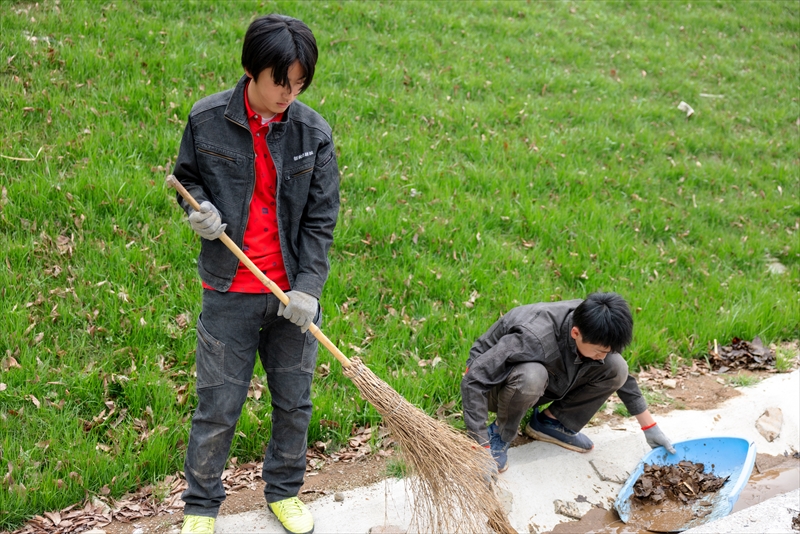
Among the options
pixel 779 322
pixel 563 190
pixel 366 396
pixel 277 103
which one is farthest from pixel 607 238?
pixel 277 103

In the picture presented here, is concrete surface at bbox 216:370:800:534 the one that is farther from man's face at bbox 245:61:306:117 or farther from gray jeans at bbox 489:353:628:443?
man's face at bbox 245:61:306:117

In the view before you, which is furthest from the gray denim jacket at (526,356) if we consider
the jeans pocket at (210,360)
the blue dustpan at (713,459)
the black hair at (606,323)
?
the jeans pocket at (210,360)

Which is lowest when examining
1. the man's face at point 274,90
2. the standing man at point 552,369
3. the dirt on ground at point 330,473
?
the dirt on ground at point 330,473

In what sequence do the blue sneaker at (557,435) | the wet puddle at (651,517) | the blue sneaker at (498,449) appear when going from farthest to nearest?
the blue sneaker at (557,435) < the blue sneaker at (498,449) < the wet puddle at (651,517)

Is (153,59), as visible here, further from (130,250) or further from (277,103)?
(277,103)

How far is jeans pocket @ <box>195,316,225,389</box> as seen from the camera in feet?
9.27

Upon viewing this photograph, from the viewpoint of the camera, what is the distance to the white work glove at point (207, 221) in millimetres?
2553

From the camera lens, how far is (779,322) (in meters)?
5.47

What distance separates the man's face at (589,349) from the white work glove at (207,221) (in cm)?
184

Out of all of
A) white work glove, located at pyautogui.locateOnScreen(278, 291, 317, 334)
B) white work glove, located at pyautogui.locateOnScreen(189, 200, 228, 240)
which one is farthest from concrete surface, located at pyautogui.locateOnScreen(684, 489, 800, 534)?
white work glove, located at pyautogui.locateOnScreen(189, 200, 228, 240)

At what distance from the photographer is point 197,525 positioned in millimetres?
3021

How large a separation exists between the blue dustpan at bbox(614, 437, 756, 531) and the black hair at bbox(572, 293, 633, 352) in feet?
2.96

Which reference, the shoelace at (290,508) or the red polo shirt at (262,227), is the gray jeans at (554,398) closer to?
the shoelace at (290,508)

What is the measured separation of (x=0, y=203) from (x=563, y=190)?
4719 mm
